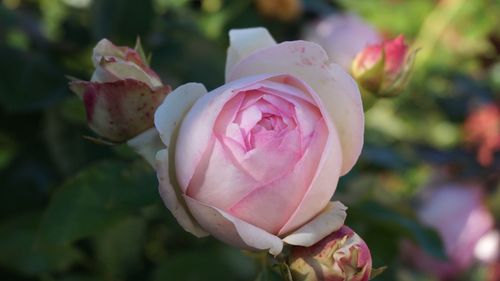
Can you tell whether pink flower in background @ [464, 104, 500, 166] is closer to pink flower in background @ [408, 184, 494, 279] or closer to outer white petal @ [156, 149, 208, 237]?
pink flower in background @ [408, 184, 494, 279]

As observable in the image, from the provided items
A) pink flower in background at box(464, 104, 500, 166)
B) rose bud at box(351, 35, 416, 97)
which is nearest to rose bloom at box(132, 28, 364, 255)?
rose bud at box(351, 35, 416, 97)

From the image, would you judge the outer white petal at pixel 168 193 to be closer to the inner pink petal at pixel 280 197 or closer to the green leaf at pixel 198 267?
the inner pink petal at pixel 280 197

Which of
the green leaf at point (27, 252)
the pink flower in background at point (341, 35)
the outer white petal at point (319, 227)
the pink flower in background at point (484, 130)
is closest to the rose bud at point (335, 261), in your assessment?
the outer white petal at point (319, 227)

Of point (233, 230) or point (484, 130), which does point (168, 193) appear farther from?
point (484, 130)

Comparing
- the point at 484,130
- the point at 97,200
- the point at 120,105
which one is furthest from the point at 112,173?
the point at 484,130

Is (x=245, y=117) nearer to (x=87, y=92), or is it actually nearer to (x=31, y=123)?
(x=87, y=92)

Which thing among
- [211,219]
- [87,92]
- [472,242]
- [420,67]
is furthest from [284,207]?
[420,67]
